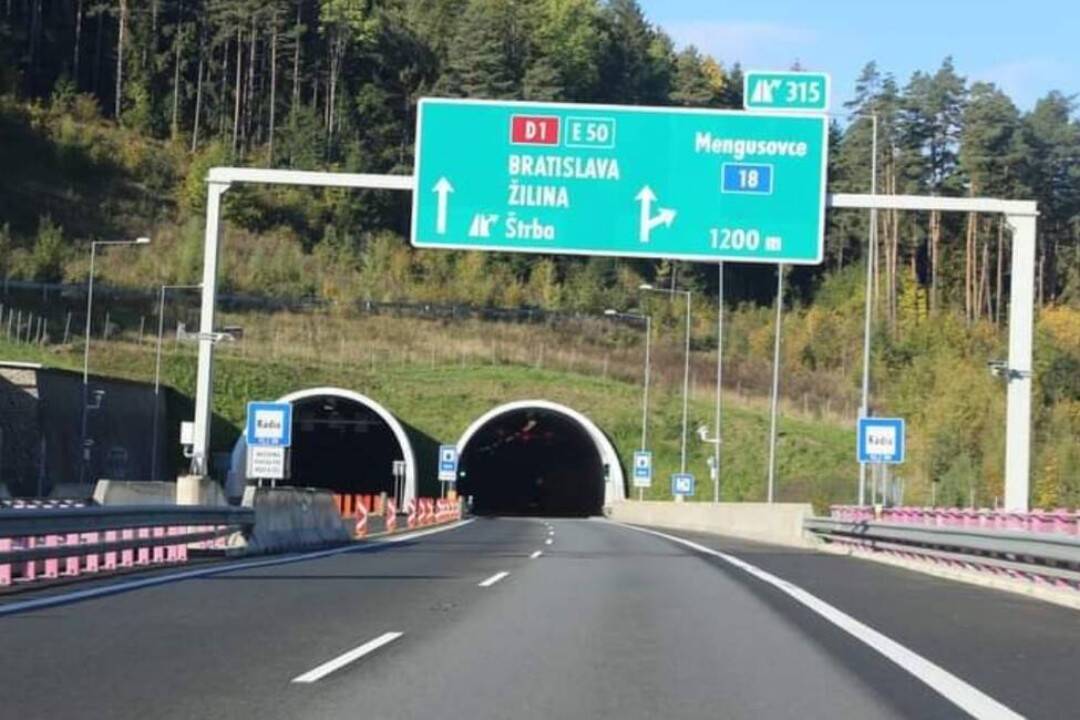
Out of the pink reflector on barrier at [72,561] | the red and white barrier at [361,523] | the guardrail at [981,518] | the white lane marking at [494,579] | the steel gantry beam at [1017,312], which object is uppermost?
the steel gantry beam at [1017,312]

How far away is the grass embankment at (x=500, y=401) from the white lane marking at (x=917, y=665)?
51.6 meters

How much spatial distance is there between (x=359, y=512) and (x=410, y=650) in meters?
30.5

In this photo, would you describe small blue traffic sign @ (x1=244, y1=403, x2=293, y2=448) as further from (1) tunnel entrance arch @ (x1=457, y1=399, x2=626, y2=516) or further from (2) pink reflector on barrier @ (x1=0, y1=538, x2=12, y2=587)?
(1) tunnel entrance arch @ (x1=457, y1=399, x2=626, y2=516)

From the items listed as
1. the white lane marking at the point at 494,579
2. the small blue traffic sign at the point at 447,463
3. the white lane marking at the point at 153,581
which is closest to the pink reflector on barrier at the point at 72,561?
the white lane marking at the point at 153,581

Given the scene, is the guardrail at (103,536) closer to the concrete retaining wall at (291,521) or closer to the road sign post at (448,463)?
the concrete retaining wall at (291,521)

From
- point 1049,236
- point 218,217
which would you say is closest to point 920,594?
point 218,217

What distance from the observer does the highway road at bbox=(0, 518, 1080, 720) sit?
945cm

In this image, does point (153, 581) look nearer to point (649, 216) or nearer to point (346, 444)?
point (649, 216)

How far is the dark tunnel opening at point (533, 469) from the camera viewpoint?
8212cm

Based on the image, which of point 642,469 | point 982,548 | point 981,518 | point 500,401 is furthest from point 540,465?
point 982,548

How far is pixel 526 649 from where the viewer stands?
12.3m

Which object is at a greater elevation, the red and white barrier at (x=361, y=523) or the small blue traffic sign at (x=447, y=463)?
the small blue traffic sign at (x=447, y=463)

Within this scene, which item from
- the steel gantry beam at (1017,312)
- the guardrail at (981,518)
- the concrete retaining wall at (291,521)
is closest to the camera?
the guardrail at (981,518)

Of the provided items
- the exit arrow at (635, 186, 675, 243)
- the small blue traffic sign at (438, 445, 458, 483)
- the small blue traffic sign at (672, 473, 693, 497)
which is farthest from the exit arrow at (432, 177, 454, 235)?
the small blue traffic sign at (438, 445, 458, 483)
